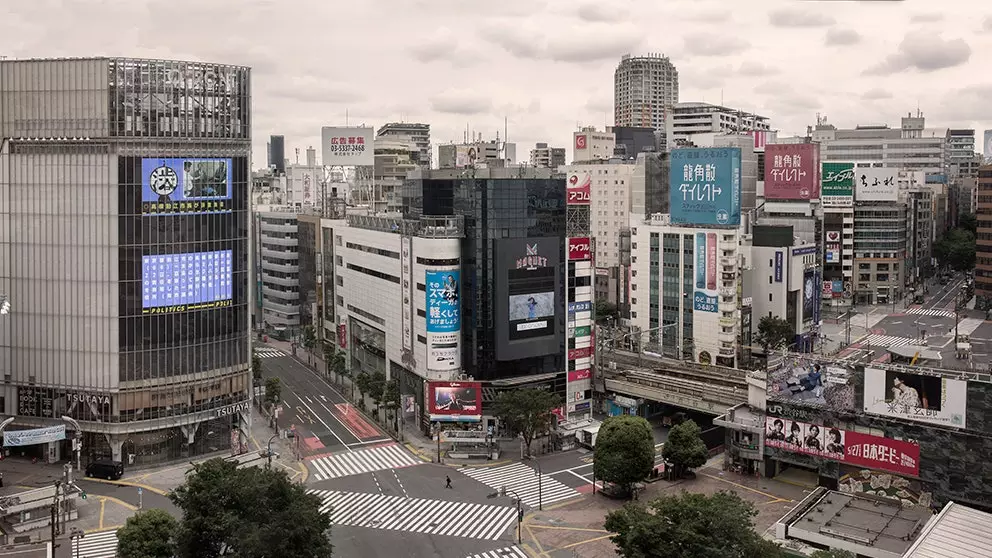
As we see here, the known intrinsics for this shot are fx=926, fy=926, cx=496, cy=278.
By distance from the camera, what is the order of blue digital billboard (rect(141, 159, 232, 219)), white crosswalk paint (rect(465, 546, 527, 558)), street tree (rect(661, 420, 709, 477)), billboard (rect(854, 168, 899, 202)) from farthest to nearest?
billboard (rect(854, 168, 899, 202))
blue digital billboard (rect(141, 159, 232, 219))
street tree (rect(661, 420, 709, 477))
white crosswalk paint (rect(465, 546, 527, 558))

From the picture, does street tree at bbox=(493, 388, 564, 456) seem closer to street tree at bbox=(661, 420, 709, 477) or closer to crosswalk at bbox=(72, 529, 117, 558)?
street tree at bbox=(661, 420, 709, 477)

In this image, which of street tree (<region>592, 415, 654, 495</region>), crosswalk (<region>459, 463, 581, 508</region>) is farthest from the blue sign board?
street tree (<region>592, 415, 654, 495</region>)

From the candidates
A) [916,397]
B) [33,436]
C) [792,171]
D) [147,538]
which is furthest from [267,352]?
[916,397]

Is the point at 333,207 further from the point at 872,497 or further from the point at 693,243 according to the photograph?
the point at 872,497

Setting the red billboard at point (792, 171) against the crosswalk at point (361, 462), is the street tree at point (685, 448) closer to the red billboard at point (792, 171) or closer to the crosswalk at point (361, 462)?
the crosswalk at point (361, 462)

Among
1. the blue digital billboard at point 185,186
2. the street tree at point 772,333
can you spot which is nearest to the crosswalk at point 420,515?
the blue digital billboard at point 185,186

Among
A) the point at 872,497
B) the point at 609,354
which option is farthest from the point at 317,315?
the point at 872,497

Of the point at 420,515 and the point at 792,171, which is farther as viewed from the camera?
the point at 792,171

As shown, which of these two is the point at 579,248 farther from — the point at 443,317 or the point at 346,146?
the point at 346,146
